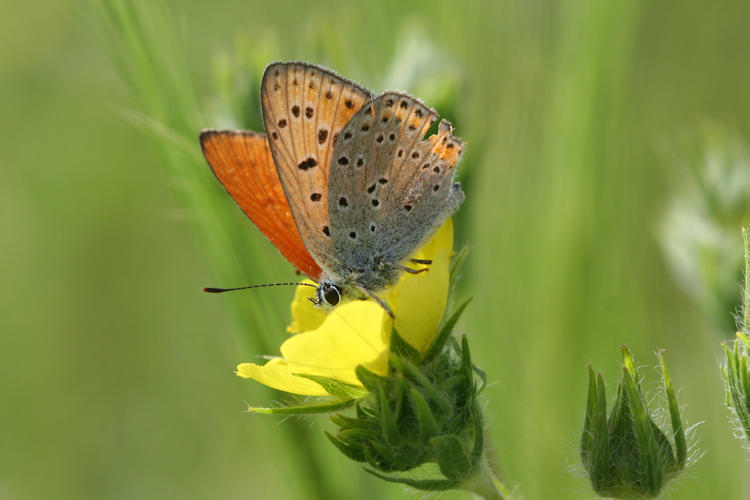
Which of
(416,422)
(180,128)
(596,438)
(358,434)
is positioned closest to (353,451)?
(358,434)

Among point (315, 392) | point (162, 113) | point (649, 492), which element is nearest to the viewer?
point (649, 492)

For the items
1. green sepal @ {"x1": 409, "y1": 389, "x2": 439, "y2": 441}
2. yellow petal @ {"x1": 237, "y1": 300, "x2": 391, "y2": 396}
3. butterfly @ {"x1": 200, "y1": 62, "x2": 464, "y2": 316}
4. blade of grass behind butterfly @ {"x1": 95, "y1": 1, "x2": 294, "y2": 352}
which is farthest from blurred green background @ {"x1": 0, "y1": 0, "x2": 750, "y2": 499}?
green sepal @ {"x1": 409, "y1": 389, "x2": 439, "y2": 441}

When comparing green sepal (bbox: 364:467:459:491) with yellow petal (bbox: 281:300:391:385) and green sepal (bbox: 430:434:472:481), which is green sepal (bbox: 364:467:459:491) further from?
yellow petal (bbox: 281:300:391:385)

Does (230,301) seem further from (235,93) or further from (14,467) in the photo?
(14,467)

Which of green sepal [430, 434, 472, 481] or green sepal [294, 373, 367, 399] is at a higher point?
green sepal [294, 373, 367, 399]

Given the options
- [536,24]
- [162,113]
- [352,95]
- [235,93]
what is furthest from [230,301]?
[536,24]

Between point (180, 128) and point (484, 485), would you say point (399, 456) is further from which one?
point (180, 128)
